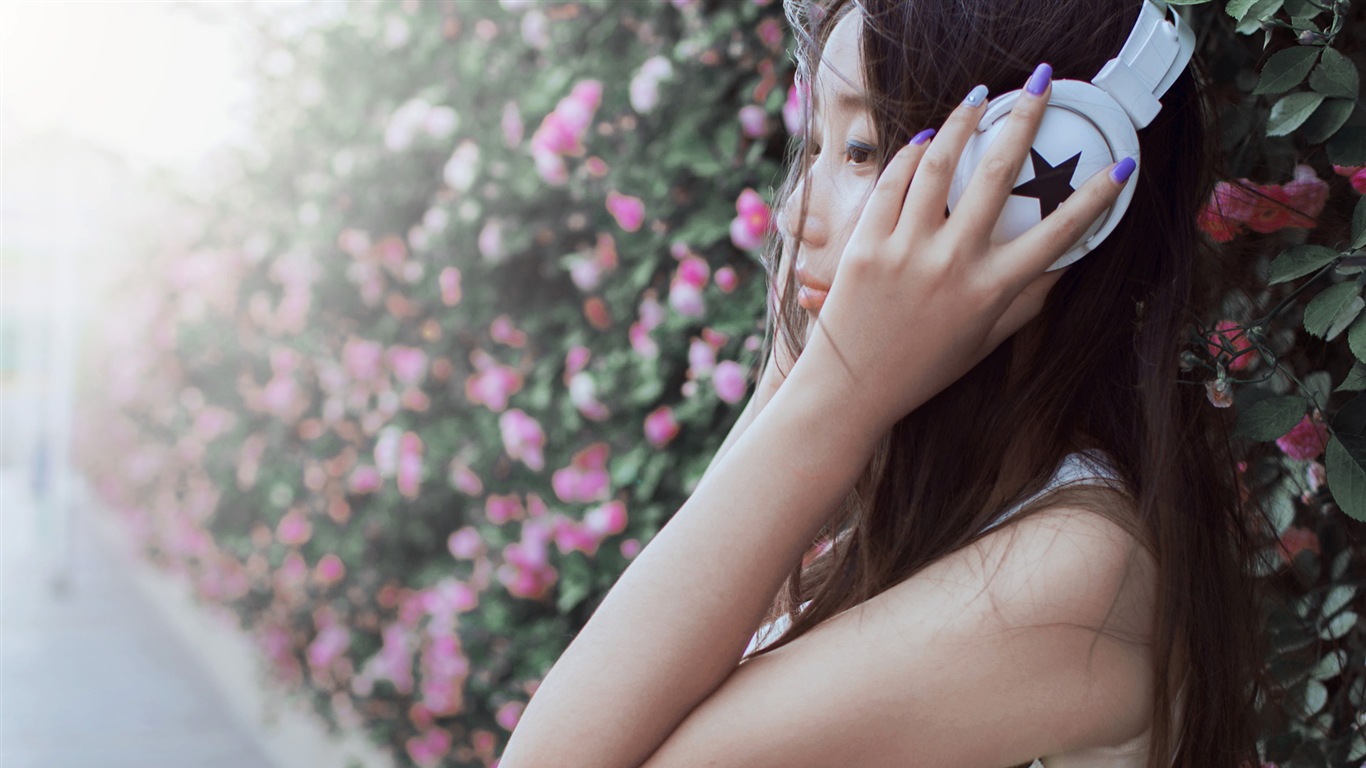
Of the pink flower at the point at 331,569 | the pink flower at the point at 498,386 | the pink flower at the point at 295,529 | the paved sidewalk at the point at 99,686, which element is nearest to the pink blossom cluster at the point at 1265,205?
the pink flower at the point at 498,386

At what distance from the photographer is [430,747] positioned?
330 centimetres

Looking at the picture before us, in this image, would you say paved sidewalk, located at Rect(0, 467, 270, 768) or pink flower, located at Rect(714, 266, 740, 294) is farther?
paved sidewalk, located at Rect(0, 467, 270, 768)

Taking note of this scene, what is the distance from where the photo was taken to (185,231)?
6508mm

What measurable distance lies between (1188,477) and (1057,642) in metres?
0.22

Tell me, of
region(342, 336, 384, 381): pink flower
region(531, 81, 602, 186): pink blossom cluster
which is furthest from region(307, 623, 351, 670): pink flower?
region(531, 81, 602, 186): pink blossom cluster

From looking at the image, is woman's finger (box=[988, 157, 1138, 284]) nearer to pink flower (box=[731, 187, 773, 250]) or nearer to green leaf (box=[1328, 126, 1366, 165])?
green leaf (box=[1328, 126, 1366, 165])

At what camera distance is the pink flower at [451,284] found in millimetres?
3133

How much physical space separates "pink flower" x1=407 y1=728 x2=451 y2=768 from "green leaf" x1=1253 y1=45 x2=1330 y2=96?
2802mm

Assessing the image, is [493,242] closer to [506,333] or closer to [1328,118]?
[506,333]

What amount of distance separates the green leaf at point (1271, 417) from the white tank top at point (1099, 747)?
0.15 metres

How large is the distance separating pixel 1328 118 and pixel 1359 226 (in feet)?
0.38

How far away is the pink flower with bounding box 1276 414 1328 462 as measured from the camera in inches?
46.0

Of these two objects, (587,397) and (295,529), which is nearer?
(587,397)

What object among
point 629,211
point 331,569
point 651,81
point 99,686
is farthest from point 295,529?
point 651,81
